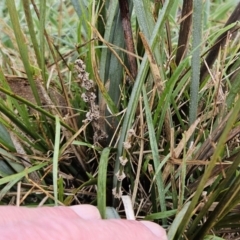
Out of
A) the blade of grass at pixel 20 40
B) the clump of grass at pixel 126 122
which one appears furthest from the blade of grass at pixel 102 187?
the blade of grass at pixel 20 40

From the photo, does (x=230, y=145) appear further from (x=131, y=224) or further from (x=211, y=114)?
(x=131, y=224)

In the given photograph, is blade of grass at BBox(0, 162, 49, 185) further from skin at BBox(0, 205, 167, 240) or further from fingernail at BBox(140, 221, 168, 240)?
fingernail at BBox(140, 221, 168, 240)

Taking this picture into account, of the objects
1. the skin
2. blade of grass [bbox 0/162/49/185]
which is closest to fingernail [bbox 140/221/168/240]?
the skin

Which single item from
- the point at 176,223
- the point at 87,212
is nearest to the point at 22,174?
the point at 87,212

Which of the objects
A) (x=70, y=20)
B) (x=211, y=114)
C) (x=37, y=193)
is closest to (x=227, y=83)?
(x=211, y=114)

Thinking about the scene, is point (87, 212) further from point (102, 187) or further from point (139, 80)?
point (139, 80)

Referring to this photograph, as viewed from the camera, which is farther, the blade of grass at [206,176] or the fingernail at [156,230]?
the fingernail at [156,230]

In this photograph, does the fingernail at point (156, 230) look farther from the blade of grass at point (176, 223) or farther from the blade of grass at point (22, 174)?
the blade of grass at point (22, 174)
